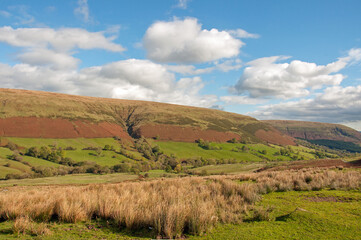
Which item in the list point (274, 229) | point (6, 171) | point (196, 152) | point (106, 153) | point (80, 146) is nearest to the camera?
point (274, 229)

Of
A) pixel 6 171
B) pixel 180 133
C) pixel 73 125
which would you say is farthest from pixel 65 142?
pixel 180 133

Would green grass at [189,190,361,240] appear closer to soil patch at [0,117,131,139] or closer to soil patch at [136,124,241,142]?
soil patch at [0,117,131,139]

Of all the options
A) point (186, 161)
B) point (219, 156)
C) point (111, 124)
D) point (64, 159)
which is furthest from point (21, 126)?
point (219, 156)

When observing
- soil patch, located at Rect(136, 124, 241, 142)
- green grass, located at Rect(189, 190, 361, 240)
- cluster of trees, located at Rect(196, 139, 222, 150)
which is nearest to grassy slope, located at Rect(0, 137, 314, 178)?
cluster of trees, located at Rect(196, 139, 222, 150)

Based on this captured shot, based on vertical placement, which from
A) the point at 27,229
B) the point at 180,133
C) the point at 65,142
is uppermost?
the point at 27,229

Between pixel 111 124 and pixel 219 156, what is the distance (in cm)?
9443

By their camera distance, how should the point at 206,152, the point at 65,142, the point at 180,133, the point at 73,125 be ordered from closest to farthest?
the point at 65,142 → the point at 206,152 → the point at 73,125 → the point at 180,133

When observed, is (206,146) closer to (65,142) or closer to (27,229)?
(65,142)

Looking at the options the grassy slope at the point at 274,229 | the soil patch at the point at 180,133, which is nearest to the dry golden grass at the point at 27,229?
the grassy slope at the point at 274,229

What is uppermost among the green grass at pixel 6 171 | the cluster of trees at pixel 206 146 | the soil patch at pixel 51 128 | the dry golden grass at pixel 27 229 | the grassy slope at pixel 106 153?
the dry golden grass at pixel 27 229

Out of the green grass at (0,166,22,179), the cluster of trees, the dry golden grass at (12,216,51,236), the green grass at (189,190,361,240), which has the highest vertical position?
the green grass at (189,190,361,240)

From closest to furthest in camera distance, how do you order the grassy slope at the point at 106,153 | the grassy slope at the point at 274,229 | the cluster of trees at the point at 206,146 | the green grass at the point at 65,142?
1. the grassy slope at the point at 274,229
2. the grassy slope at the point at 106,153
3. the green grass at the point at 65,142
4. the cluster of trees at the point at 206,146

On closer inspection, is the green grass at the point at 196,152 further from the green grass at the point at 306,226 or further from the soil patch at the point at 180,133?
the green grass at the point at 306,226

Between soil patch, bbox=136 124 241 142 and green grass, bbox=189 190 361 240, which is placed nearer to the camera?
green grass, bbox=189 190 361 240
